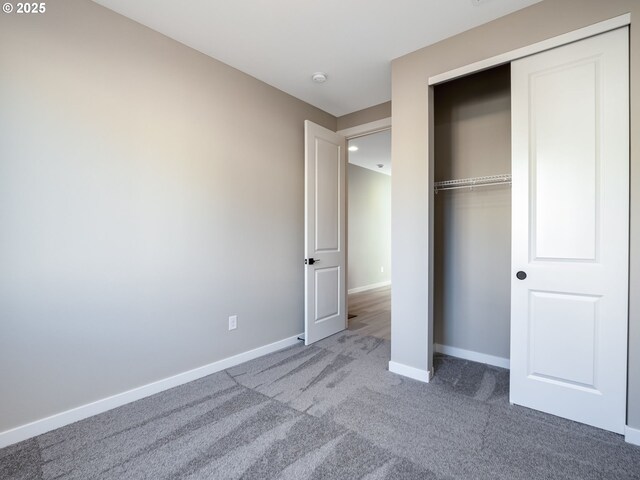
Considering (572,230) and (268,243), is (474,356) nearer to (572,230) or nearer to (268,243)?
(572,230)

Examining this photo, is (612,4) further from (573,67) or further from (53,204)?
(53,204)

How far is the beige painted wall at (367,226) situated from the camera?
6.68 metres

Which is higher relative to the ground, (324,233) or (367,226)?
(367,226)

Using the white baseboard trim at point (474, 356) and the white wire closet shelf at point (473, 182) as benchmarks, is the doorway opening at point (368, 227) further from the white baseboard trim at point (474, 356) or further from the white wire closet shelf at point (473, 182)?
the white wire closet shelf at point (473, 182)

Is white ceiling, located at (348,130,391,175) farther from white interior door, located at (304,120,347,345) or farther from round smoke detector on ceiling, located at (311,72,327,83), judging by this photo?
round smoke detector on ceiling, located at (311,72,327,83)

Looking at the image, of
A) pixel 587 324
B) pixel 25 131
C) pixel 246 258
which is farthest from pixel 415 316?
pixel 25 131

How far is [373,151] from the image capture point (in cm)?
564

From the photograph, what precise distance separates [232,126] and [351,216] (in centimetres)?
415

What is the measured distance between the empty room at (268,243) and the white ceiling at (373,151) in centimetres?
177

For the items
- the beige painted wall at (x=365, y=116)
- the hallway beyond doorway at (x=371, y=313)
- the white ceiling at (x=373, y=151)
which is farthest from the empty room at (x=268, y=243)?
the white ceiling at (x=373, y=151)

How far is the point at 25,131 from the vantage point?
1792mm

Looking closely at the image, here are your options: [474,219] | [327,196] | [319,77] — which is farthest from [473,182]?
[319,77]

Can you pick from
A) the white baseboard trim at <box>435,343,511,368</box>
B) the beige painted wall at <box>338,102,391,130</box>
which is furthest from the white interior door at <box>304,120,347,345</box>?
the white baseboard trim at <box>435,343,511,368</box>

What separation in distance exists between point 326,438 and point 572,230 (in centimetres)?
200
